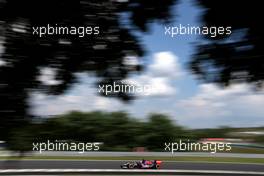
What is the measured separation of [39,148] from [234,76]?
88 centimetres

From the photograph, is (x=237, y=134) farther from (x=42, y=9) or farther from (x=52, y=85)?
(x=42, y=9)
